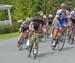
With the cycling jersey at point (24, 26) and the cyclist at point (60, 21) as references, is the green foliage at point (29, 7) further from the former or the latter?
the cyclist at point (60, 21)

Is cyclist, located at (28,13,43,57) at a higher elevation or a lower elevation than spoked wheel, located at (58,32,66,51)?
higher

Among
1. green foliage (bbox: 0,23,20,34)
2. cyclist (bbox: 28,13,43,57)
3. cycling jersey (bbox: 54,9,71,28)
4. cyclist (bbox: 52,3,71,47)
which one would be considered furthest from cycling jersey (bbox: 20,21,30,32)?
green foliage (bbox: 0,23,20,34)

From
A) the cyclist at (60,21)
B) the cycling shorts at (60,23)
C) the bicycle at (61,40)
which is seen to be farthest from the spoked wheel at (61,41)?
the cycling shorts at (60,23)

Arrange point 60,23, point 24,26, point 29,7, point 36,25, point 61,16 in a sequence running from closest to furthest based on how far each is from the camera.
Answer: point 36,25
point 61,16
point 60,23
point 24,26
point 29,7

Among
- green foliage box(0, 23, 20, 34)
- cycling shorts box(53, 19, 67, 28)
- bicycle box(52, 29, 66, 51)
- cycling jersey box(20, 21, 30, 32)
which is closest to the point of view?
cycling shorts box(53, 19, 67, 28)

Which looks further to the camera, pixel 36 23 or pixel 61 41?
pixel 61 41

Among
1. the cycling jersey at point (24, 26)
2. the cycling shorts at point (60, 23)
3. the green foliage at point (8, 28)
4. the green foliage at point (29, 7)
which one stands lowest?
the green foliage at point (8, 28)

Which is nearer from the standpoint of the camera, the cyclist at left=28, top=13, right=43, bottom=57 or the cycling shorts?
the cyclist at left=28, top=13, right=43, bottom=57

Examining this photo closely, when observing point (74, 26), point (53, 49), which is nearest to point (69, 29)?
point (74, 26)

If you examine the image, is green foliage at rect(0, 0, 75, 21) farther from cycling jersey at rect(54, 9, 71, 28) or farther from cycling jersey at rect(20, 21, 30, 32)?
cycling jersey at rect(54, 9, 71, 28)

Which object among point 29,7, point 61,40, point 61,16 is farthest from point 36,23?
point 29,7

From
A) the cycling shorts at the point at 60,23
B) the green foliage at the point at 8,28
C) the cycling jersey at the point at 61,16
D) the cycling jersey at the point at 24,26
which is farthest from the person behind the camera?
the green foliage at the point at 8,28

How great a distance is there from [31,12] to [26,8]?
1070 mm

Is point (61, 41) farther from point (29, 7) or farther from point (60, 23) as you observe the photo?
point (29, 7)
